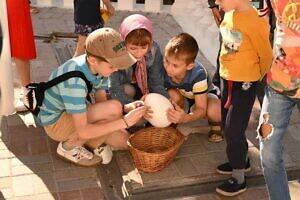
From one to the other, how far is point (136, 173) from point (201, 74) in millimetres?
805

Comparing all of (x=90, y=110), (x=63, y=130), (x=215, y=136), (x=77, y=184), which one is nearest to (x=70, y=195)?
(x=77, y=184)

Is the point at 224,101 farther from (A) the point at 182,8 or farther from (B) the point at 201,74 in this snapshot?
(A) the point at 182,8

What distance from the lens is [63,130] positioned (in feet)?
11.1

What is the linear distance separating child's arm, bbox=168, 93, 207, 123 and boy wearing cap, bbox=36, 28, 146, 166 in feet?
0.66

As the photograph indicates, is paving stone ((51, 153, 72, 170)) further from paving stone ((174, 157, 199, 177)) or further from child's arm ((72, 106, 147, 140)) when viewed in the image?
paving stone ((174, 157, 199, 177))

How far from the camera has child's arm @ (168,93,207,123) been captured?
3432 mm

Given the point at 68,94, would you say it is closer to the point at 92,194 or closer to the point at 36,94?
the point at 36,94

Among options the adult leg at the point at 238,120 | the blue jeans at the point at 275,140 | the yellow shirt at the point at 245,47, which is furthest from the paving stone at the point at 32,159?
the blue jeans at the point at 275,140

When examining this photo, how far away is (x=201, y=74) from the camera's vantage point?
3561 millimetres

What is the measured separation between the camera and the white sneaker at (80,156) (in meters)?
3.40

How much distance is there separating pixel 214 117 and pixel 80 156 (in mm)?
967

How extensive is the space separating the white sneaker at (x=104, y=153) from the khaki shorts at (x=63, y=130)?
0.14 ft

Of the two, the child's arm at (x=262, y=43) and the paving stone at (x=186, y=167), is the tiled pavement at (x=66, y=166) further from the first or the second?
the child's arm at (x=262, y=43)

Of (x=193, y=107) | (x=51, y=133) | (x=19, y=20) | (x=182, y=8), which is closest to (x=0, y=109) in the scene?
(x=51, y=133)
